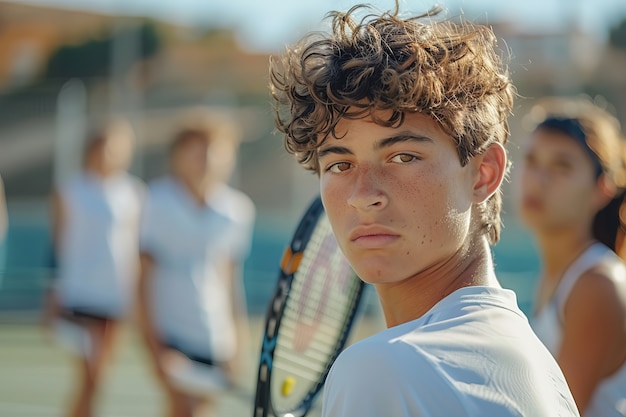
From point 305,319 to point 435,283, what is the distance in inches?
35.4

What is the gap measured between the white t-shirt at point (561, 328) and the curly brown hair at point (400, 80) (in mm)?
902

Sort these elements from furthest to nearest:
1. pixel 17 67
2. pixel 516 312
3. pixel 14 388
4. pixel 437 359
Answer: pixel 17 67 → pixel 14 388 → pixel 516 312 → pixel 437 359

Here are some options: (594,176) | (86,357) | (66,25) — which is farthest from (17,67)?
(594,176)

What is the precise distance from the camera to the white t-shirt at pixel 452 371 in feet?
4.88

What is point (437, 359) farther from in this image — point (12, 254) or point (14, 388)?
point (12, 254)

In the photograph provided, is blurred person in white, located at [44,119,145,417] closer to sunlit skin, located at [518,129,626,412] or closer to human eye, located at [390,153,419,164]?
sunlit skin, located at [518,129,626,412]

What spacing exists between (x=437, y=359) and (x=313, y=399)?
125cm

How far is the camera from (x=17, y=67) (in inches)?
1015

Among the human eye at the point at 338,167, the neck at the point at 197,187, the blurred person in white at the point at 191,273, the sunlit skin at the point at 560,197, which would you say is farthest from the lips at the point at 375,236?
the neck at the point at 197,187

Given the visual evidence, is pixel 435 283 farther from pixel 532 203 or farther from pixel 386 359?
pixel 532 203

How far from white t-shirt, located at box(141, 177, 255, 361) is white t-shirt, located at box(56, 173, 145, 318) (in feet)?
3.14

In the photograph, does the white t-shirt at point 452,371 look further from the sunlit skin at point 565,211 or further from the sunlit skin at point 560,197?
the sunlit skin at point 560,197

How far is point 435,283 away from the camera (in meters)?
1.88

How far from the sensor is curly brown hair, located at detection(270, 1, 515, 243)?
185cm
